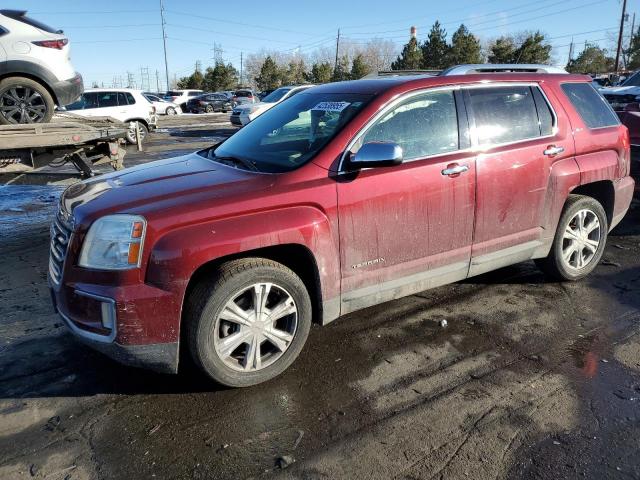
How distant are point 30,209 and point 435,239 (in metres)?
6.98

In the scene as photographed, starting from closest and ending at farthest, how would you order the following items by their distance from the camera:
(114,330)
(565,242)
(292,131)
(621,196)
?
1. (114,330)
2. (292,131)
3. (565,242)
4. (621,196)

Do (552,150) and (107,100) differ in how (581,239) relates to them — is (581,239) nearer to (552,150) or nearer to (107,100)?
(552,150)

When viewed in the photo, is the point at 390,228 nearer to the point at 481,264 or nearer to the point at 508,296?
the point at 481,264

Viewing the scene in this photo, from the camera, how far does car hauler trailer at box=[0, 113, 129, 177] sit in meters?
5.57

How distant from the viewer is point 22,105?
6.62 meters

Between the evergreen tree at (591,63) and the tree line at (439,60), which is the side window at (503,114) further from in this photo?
the evergreen tree at (591,63)

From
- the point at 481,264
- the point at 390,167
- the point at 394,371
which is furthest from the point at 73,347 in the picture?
the point at 481,264

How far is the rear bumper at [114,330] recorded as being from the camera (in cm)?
280

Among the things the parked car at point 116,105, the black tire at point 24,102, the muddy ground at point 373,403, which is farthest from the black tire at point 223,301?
the parked car at point 116,105

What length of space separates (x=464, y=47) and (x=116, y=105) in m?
40.5

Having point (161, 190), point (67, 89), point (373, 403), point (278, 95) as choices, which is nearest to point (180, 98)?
point (278, 95)

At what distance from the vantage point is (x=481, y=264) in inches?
160

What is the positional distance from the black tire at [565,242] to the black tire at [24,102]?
6271 millimetres

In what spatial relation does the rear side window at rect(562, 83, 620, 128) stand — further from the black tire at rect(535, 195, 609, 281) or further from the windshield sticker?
the windshield sticker
